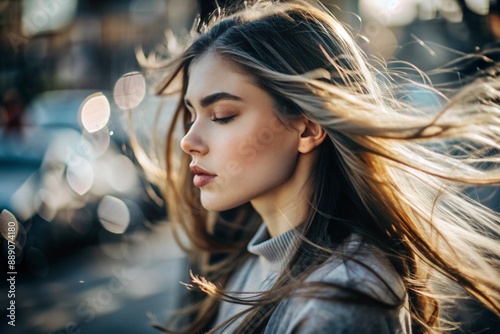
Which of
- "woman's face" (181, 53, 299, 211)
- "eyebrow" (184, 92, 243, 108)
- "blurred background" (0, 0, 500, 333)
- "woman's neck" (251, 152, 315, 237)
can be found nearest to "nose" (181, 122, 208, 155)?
"woman's face" (181, 53, 299, 211)

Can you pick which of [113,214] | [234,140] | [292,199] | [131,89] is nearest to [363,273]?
[292,199]

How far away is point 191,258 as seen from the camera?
9.66ft

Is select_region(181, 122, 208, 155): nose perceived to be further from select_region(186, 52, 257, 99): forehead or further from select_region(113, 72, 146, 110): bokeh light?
select_region(113, 72, 146, 110): bokeh light

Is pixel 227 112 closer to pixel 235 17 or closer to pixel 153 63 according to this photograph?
pixel 235 17

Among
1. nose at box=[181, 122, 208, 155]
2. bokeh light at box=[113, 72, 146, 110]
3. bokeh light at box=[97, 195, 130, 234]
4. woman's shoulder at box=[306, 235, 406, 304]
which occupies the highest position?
nose at box=[181, 122, 208, 155]

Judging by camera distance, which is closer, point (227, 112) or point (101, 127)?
point (227, 112)

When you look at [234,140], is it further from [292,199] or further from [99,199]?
[99,199]

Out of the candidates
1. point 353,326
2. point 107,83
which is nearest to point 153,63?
point 353,326

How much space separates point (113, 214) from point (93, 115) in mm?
1814

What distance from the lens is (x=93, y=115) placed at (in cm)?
749

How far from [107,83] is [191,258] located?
18.2 meters

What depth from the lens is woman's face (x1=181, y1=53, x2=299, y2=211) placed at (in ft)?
6.13

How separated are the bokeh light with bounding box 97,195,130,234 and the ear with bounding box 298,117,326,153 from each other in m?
4.81

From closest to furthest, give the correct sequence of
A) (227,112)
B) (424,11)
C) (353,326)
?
(353,326)
(227,112)
(424,11)
